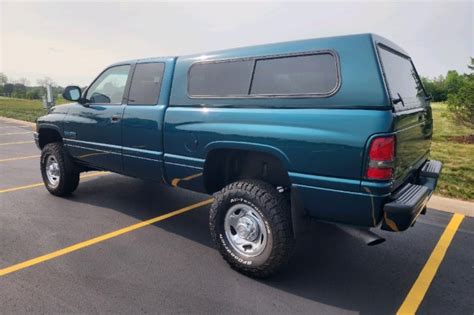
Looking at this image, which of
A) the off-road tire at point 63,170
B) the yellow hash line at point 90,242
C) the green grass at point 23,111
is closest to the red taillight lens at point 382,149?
the yellow hash line at point 90,242

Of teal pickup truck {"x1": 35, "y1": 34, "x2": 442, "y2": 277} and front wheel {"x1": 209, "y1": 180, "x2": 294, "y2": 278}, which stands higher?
teal pickup truck {"x1": 35, "y1": 34, "x2": 442, "y2": 277}

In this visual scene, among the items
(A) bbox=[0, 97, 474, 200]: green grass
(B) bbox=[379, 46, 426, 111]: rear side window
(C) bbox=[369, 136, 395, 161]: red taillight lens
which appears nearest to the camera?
(C) bbox=[369, 136, 395, 161]: red taillight lens

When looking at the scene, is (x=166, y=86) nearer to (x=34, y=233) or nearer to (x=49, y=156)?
(x=34, y=233)

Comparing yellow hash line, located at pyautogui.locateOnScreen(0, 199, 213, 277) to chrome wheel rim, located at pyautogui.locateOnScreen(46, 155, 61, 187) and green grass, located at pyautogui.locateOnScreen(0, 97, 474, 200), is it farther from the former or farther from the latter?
green grass, located at pyautogui.locateOnScreen(0, 97, 474, 200)

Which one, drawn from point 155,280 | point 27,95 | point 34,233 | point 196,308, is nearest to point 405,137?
point 196,308

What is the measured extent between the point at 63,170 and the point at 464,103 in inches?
438

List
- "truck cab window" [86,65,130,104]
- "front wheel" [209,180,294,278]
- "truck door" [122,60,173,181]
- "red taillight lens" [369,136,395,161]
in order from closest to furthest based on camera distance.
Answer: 1. "red taillight lens" [369,136,395,161]
2. "front wheel" [209,180,294,278]
3. "truck door" [122,60,173,181]
4. "truck cab window" [86,65,130,104]

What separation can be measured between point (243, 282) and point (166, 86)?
217cm

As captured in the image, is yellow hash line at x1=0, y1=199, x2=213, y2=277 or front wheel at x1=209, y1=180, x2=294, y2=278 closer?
front wheel at x1=209, y1=180, x2=294, y2=278

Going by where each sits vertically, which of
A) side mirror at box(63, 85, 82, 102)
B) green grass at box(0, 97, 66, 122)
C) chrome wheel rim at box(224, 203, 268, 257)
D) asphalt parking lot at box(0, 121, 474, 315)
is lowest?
asphalt parking lot at box(0, 121, 474, 315)

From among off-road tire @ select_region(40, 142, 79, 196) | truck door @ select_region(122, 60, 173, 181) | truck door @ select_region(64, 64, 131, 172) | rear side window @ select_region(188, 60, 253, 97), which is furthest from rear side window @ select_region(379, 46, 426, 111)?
off-road tire @ select_region(40, 142, 79, 196)

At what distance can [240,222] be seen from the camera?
331 centimetres

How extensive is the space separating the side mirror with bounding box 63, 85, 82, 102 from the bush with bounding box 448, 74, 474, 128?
10.8 metres

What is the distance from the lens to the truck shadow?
292 cm
